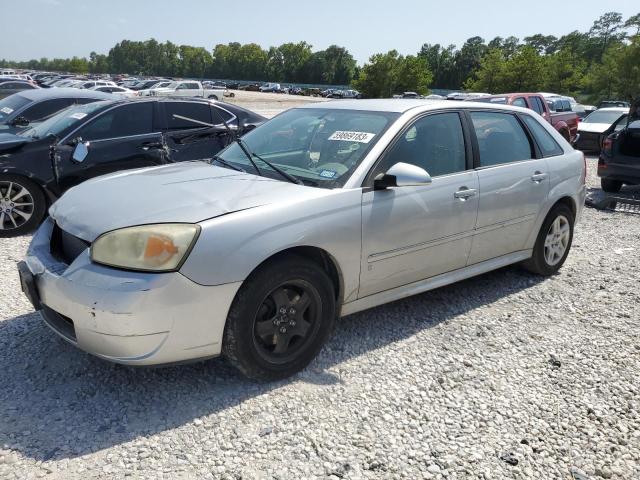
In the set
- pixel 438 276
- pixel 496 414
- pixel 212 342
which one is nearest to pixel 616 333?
pixel 438 276

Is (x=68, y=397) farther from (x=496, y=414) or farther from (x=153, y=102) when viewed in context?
(x=153, y=102)

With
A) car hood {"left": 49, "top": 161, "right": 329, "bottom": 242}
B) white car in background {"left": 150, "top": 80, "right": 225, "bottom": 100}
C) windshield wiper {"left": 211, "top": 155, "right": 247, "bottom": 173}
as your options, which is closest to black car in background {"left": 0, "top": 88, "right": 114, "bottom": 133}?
windshield wiper {"left": 211, "top": 155, "right": 247, "bottom": 173}

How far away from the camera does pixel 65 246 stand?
313cm

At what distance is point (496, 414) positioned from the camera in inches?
114

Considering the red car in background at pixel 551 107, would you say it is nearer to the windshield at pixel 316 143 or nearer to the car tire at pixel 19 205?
the windshield at pixel 316 143

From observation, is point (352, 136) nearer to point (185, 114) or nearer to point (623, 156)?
point (185, 114)

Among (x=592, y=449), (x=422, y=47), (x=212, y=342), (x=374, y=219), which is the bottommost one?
(x=592, y=449)

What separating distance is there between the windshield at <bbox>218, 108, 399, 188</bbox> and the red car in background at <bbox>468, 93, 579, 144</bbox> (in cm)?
939

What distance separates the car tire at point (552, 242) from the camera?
4.86 meters

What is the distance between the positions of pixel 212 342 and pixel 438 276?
1.85m

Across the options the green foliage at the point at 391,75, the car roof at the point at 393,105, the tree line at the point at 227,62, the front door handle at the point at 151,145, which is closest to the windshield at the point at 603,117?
the car roof at the point at 393,105

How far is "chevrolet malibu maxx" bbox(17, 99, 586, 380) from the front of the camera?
8.69 feet

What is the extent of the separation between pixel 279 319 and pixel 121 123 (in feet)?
14.9

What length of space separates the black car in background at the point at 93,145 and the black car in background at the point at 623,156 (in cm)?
619
